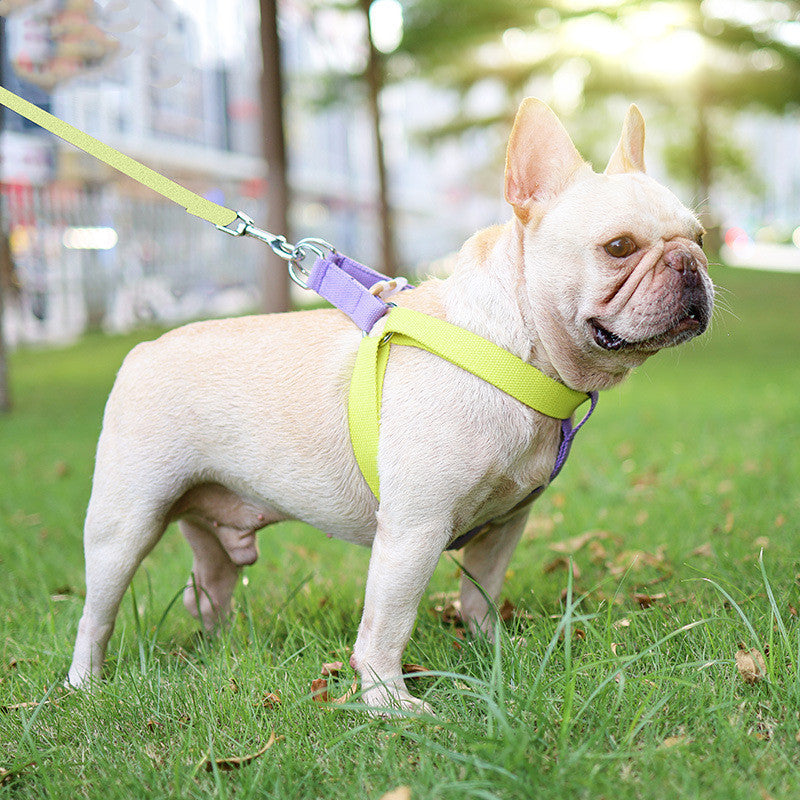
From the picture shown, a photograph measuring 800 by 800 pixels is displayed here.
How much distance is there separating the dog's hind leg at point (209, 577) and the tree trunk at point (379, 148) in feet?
40.1

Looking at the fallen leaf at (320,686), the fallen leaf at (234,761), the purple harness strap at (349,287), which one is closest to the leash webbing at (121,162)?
the purple harness strap at (349,287)

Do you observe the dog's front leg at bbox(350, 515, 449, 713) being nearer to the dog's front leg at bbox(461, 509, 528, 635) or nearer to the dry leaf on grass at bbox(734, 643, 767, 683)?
the dog's front leg at bbox(461, 509, 528, 635)

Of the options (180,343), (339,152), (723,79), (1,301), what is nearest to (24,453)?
(1,301)

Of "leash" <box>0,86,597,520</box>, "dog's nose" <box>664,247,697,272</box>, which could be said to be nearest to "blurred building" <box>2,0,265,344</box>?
"leash" <box>0,86,597,520</box>

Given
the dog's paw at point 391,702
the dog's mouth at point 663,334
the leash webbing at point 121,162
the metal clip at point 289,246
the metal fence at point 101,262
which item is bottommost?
the metal fence at point 101,262

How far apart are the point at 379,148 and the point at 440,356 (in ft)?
44.4

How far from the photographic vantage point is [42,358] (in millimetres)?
12688

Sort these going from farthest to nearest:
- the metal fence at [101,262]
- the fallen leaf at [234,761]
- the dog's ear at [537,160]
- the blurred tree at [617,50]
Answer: the metal fence at [101,262] → the blurred tree at [617,50] → the dog's ear at [537,160] → the fallen leaf at [234,761]

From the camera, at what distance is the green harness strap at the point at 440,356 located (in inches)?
86.0

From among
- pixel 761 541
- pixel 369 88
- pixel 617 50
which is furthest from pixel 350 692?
pixel 617 50

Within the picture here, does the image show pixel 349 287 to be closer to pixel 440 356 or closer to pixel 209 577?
pixel 440 356

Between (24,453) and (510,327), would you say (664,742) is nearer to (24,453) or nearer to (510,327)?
(510,327)

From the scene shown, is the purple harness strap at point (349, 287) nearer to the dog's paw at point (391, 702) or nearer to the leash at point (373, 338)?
the leash at point (373, 338)

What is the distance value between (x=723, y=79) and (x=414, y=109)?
3186cm
